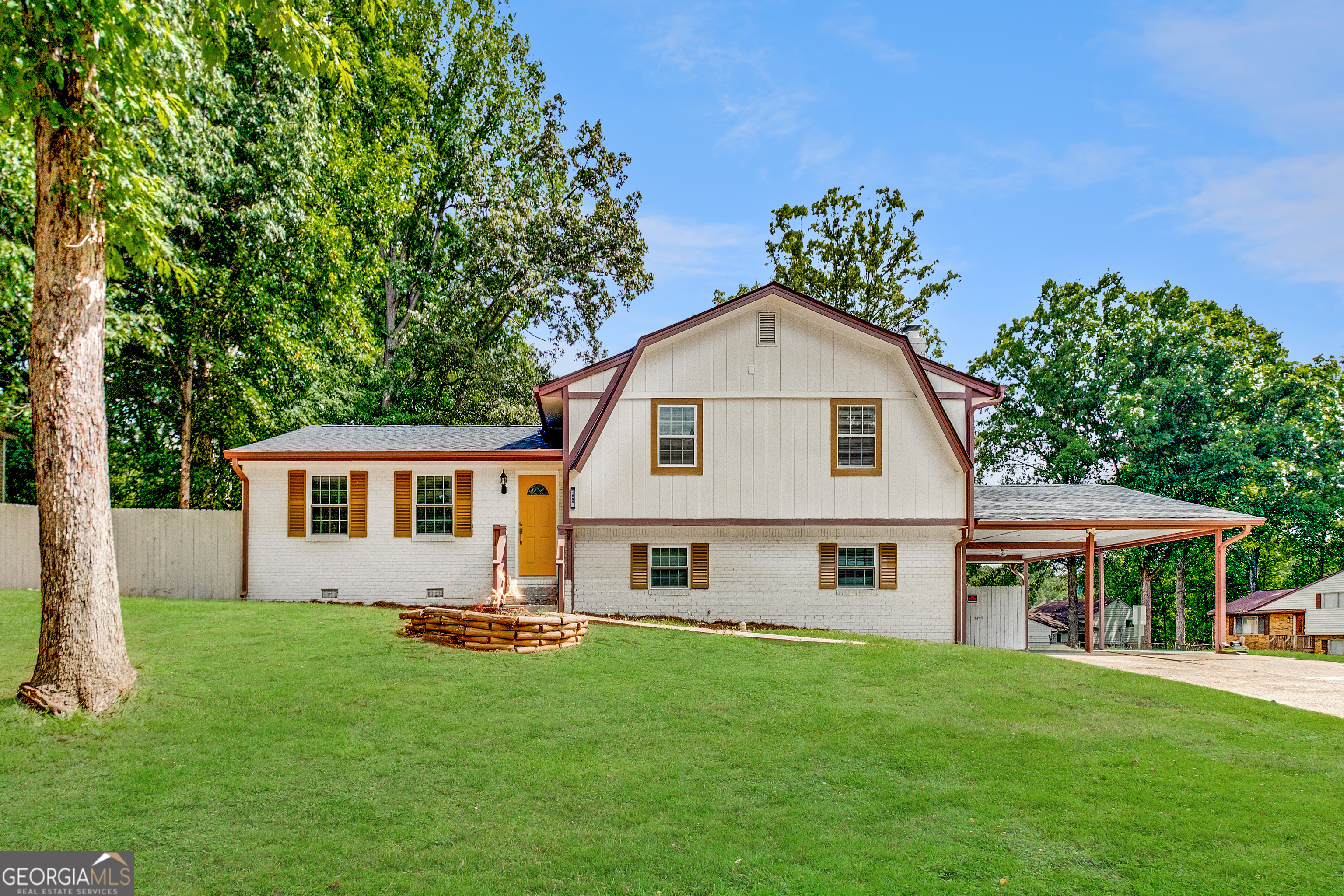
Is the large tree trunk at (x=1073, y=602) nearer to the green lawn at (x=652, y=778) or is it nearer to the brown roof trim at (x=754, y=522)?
the brown roof trim at (x=754, y=522)

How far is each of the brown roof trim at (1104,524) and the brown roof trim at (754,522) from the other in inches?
43.3

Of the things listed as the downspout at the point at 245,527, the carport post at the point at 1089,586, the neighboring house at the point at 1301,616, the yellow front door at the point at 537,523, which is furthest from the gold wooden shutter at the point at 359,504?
the neighboring house at the point at 1301,616

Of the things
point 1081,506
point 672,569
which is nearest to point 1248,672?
point 1081,506

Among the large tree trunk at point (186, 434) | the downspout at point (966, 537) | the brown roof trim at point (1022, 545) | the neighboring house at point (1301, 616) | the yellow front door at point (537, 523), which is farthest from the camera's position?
the neighboring house at point (1301, 616)

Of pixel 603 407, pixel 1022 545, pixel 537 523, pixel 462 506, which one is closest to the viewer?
pixel 603 407

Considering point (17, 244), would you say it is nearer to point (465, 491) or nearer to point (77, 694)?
point (465, 491)

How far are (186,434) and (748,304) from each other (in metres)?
15.4

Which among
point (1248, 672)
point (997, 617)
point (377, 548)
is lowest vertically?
point (1248, 672)

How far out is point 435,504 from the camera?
16859 millimetres

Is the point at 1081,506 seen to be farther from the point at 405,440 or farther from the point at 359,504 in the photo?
the point at 359,504

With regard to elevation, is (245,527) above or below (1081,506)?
below

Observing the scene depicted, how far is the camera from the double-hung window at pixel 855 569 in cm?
1648

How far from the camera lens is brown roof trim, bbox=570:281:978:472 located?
15703 millimetres

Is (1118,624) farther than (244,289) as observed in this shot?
Yes
